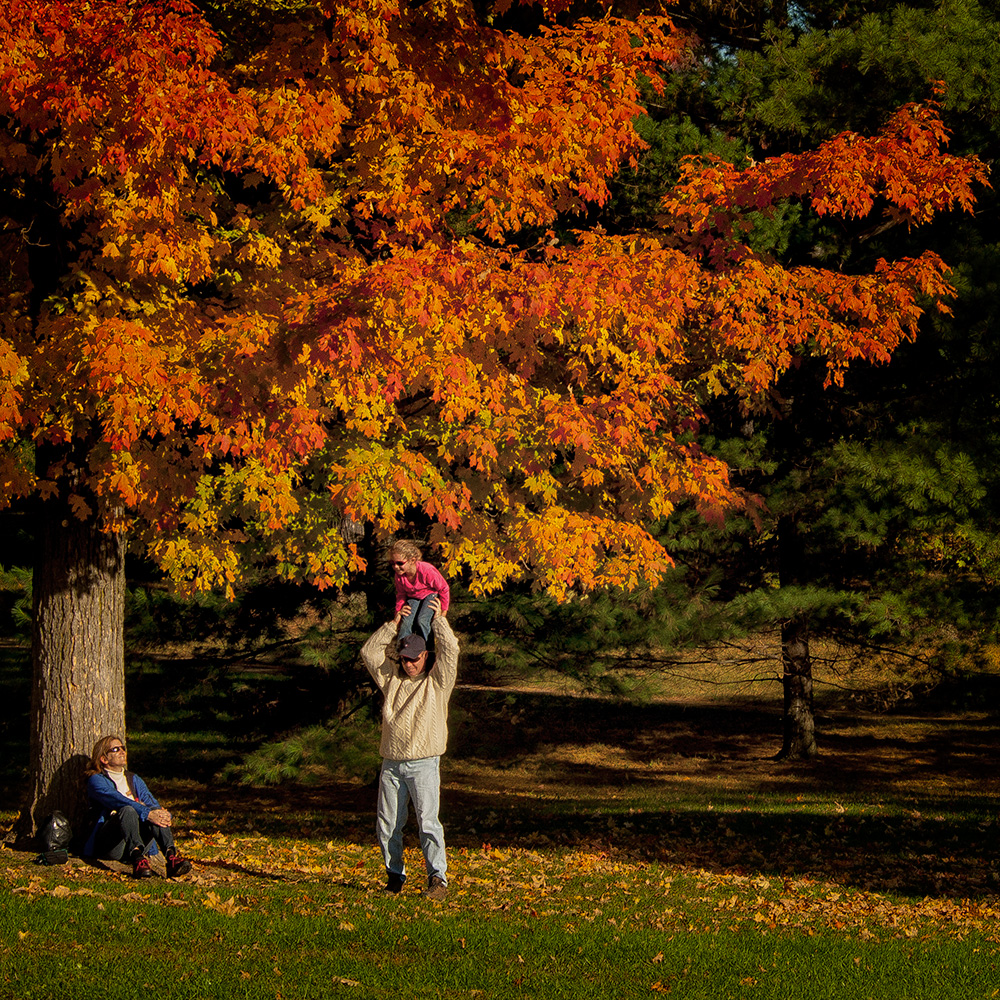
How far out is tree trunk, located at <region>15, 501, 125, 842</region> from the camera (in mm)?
7906

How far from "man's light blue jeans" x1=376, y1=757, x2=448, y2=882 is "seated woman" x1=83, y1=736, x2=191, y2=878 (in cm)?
151

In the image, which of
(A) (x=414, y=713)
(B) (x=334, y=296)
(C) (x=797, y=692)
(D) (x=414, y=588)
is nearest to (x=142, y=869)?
(A) (x=414, y=713)

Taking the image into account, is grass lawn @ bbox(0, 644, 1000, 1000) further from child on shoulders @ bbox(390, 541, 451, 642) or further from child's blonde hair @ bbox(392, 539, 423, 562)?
child's blonde hair @ bbox(392, 539, 423, 562)

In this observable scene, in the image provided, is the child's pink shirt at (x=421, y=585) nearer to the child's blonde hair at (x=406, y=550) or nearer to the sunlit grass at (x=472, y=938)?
the child's blonde hair at (x=406, y=550)

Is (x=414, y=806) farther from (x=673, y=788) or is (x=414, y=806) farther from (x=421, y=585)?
(x=673, y=788)

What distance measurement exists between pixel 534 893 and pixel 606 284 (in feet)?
13.7

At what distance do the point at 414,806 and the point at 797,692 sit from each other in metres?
11.3

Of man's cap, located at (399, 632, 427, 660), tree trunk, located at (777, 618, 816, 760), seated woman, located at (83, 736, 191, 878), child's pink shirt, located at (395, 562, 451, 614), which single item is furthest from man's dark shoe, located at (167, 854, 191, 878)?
tree trunk, located at (777, 618, 816, 760)

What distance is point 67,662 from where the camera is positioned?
7910mm

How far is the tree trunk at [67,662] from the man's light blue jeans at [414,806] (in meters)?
3.09

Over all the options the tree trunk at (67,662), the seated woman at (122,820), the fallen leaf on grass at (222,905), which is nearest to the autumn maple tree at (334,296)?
the tree trunk at (67,662)

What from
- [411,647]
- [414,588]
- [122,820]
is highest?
[414,588]

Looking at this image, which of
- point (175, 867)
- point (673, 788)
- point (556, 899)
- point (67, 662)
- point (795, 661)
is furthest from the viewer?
point (795, 661)

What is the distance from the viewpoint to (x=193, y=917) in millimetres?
5316
